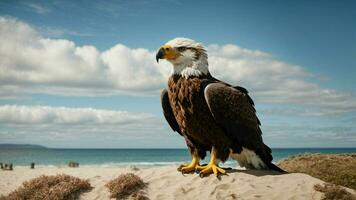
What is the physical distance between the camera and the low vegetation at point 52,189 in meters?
8.85

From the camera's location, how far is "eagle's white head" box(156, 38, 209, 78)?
811 centimetres

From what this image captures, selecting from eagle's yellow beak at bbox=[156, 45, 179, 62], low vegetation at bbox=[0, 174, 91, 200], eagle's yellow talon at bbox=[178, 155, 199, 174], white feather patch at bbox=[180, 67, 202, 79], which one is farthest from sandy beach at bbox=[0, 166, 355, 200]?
eagle's yellow beak at bbox=[156, 45, 179, 62]

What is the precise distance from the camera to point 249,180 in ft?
27.8

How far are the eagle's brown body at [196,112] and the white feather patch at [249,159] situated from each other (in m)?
0.69

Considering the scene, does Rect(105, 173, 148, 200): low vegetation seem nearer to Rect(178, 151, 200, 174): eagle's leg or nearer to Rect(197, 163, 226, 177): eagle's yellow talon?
Rect(178, 151, 200, 174): eagle's leg

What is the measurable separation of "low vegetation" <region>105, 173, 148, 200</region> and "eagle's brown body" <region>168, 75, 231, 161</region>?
164cm

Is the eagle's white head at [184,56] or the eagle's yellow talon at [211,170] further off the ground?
the eagle's white head at [184,56]

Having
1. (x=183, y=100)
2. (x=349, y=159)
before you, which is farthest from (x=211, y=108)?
(x=349, y=159)

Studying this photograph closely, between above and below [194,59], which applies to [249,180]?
below

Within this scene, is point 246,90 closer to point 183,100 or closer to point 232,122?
point 232,122

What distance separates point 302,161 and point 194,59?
9790mm

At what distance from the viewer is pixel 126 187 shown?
8656mm

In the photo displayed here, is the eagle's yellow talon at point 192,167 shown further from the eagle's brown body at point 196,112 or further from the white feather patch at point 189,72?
the white feather patch at point 189,72

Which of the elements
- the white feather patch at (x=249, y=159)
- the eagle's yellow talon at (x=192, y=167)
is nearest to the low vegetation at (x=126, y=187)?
the eagle's yellow talon at (x=192, y=167)
